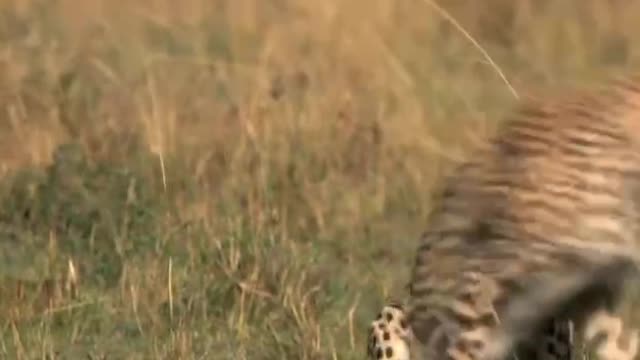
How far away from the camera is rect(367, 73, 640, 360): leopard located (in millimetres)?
5000

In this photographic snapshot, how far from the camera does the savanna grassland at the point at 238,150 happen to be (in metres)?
5.70

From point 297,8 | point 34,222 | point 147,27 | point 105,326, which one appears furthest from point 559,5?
point 105,326

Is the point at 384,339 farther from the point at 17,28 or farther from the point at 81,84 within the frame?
the point at 17,28

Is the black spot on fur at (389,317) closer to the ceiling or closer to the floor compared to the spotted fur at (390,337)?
closer to the ceiling

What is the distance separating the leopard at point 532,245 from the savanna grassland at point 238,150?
36 centimetres

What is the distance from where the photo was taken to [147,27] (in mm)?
8766

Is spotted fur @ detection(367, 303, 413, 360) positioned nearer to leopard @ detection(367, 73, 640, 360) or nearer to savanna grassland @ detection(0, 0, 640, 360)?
leopard @ detection(367, 73, 640, 360)

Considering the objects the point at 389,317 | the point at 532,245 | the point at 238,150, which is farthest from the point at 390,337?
the point at 238,150

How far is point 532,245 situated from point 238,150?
7.58 ft

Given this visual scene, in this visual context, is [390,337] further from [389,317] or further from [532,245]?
[532,245]

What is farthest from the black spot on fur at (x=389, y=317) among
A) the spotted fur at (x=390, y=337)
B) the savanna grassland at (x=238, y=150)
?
the savanna grassland at (x=238, y=150)

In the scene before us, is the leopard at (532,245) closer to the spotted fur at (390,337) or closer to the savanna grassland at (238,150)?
the spotted fur at (390,337)

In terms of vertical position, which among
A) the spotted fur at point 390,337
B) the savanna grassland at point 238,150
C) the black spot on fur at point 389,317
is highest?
the black spot on fur at point 389,317

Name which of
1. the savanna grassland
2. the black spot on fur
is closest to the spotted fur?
the black spot on fur
